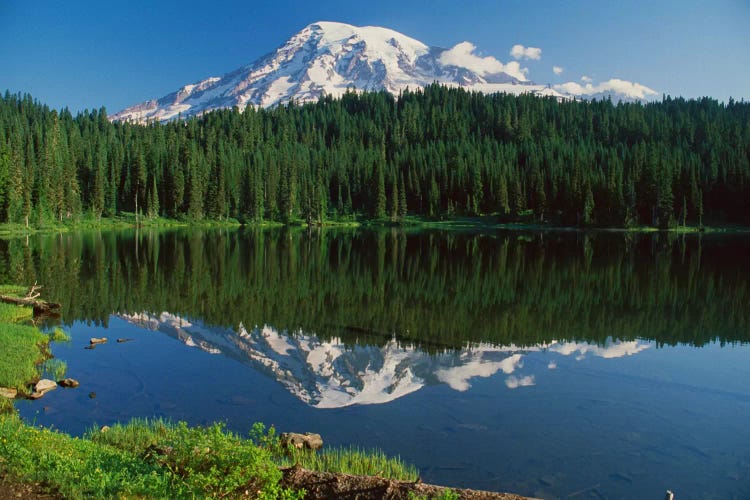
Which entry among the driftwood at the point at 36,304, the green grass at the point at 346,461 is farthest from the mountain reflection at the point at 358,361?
the driftwood at the point at 36,304

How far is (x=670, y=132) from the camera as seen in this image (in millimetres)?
172875

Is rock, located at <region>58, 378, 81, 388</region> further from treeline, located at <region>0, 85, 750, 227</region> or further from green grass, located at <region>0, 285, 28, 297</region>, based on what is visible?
treeline, located at <region>0, 85, 750, 227</region>

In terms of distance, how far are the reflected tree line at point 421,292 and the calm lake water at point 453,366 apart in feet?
0.71

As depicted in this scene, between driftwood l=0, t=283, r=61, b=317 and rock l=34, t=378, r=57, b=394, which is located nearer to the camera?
rock l=34, t=378, r=57, b=394

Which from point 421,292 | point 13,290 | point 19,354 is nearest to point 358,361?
point 19,354

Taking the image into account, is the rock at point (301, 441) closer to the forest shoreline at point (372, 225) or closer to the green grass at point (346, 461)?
the green grass at point (346, 461)

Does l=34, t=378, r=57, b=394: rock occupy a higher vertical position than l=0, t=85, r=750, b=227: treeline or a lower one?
lower

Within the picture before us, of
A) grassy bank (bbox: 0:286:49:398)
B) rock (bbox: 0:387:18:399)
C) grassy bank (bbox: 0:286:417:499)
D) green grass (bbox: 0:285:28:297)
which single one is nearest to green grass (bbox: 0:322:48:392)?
grassy bank (bbox: 0:286:49:398)

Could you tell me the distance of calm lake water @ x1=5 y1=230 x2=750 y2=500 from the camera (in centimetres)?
1298

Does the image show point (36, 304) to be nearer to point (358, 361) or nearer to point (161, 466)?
point (358, 361)

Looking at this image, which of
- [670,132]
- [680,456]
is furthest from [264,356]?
[670,132]

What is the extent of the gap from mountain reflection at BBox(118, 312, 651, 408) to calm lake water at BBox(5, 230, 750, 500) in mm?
110

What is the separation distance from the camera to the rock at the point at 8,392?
1527 cm

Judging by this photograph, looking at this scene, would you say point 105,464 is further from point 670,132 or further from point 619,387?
point 670,132
